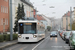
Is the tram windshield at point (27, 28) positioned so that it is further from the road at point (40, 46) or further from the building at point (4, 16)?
the building at point (4, 16)

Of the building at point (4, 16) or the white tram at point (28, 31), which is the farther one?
the building at point (4, 16)

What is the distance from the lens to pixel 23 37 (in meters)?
22.8

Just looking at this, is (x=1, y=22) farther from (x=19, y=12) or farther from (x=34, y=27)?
(x=34, y=27)

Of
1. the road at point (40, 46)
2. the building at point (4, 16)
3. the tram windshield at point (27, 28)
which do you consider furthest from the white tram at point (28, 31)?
the building at point (4, 16)

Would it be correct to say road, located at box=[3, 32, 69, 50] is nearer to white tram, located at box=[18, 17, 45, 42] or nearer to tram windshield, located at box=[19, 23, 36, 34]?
white tram, located at box=[18, 17, 45, 42]

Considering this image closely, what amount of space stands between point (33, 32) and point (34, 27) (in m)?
0.69

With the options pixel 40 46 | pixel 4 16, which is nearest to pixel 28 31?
pixel 40 46

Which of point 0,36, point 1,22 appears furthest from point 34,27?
point 1,22

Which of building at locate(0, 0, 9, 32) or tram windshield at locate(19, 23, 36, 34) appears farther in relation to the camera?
building at locate(0, 0, 9, 32)

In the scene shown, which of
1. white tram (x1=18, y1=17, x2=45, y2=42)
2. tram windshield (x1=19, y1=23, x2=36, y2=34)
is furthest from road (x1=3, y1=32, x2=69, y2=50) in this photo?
tram windshield (x1=19, y1=23, x2=36, y2=34)

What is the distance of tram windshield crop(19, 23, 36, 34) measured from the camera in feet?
75.4

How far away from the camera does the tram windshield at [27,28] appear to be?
22967 mm

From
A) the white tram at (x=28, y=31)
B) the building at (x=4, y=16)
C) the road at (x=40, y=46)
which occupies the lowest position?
the road at (x=40, y=46)

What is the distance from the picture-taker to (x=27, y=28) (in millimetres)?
23109
